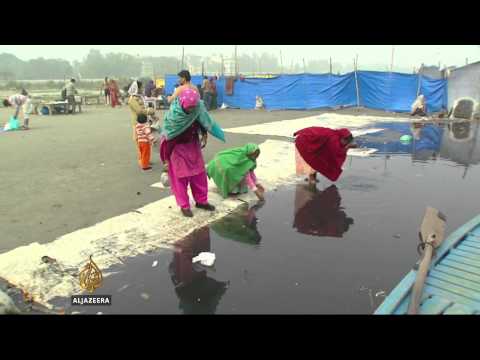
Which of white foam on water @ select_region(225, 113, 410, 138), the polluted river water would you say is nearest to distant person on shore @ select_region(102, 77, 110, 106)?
white foam on water @ select_region(225, 113, 410, 138)

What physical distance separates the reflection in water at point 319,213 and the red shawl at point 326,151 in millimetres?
345

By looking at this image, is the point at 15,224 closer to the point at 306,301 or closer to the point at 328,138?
the point at 306,301

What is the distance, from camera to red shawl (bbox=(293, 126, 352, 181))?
646 centimetres

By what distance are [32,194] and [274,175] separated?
4115mm

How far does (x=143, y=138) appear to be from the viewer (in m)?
7.59

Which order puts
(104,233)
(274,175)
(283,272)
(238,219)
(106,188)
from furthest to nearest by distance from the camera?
1. (274,175)
2. (106,188)
3. (238,219)
4. (104,233)
5. (283,272)

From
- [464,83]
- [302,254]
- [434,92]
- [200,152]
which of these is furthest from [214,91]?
[302,254]

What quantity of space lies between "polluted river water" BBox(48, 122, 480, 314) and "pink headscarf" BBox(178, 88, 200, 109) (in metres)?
1.56

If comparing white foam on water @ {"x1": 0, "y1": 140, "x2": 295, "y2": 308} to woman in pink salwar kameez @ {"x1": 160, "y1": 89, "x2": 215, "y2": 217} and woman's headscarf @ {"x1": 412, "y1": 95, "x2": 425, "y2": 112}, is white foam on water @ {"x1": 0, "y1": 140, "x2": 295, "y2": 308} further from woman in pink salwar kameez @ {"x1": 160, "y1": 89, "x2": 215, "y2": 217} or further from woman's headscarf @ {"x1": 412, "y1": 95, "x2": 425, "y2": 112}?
woman's headscarf @ {"x1": 412, "y1": 95, "x2": 425, "y2": 112}

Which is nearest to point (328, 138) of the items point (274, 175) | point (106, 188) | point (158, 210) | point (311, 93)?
point (274, 175)

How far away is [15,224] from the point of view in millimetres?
4684

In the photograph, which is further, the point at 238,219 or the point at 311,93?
the point at 311,93

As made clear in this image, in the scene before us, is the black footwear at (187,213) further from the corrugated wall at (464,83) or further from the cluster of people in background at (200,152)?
the corrugated wall at (464,83)

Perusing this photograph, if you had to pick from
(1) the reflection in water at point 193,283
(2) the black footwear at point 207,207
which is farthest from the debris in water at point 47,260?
(2) the black footwear at point 207,207
